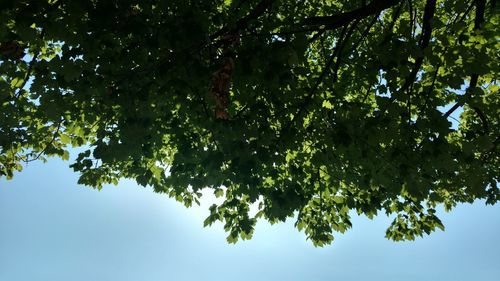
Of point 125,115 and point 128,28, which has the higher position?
point 128,28

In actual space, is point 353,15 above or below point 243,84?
above

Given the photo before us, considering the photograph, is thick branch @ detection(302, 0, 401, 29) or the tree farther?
thick branch @ detection(302, 0, 401, 29)

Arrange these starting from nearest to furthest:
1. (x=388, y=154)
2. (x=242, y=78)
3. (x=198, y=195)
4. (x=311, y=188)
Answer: (x=242, y=78) → (x=388, y=154) → (x=311, y=188) → (x=198, y=195)

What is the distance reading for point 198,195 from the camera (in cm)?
941

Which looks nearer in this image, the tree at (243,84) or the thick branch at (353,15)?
the tree at (243,84)

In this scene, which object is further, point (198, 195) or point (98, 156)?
point (198, 195)

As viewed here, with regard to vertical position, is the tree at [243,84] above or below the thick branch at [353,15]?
below

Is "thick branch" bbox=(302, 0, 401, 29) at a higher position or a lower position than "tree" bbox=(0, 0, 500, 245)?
higher

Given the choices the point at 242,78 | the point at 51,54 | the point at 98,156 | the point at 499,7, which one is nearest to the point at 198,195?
the point at 98,156

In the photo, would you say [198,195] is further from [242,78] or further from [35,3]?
[35,3]

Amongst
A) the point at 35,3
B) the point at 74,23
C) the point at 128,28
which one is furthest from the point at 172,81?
the point at 35,3

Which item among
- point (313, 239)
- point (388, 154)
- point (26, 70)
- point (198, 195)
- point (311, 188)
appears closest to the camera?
point (388, 154)

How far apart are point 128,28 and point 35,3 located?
3.62ft

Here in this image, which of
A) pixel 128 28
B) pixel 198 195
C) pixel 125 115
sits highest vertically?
pixel 198 195
